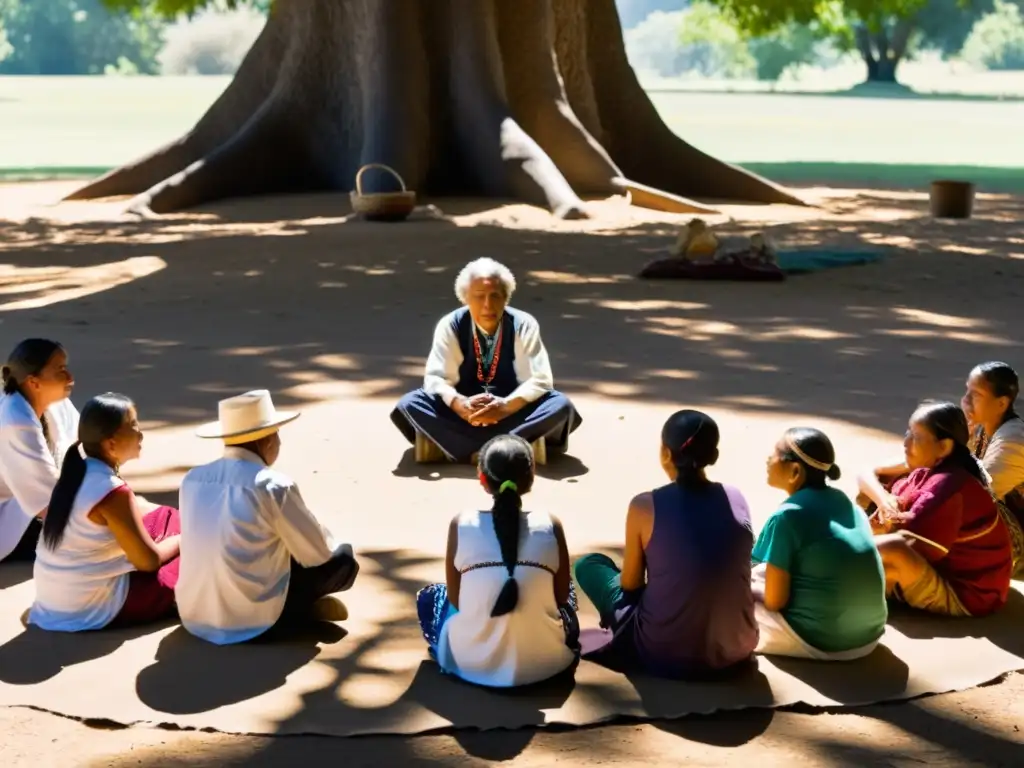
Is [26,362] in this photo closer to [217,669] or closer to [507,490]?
[217,669]

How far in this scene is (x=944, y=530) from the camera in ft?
16.6

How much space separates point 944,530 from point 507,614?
1552mm

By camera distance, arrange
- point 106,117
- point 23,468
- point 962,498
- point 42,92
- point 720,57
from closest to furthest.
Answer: point 962,498 → point 23,468 → point 106,117 → point 42,92 → point 720,57

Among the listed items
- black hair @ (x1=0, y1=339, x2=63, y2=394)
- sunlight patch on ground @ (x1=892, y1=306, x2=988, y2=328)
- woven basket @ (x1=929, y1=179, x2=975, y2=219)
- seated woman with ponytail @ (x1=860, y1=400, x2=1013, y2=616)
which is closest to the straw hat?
black hair @ (x1=0, y1=339, x2=63, y2=394)

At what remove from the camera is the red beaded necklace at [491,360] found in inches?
283

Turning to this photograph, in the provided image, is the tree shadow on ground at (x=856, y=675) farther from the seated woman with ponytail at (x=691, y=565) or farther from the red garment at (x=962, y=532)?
the red garment at (x=962, y=532)

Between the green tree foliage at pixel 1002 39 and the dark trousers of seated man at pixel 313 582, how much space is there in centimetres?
10555

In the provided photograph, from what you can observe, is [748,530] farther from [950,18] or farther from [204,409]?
[950,18]

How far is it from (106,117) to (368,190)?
30.5m

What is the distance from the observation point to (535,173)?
57.0 ft

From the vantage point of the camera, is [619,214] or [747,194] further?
[747,194]

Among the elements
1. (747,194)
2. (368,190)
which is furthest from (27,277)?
(747,194)

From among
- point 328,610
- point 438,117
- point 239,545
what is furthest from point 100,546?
point 438,117

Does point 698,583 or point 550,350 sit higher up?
point 698,583
